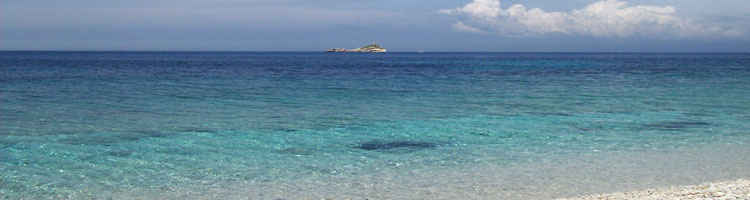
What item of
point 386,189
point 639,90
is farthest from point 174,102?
point 639,90

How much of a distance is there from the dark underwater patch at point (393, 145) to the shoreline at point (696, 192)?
5203mm

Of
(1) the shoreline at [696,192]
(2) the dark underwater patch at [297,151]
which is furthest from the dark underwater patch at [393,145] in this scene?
(1) the shoreline at [696,192]

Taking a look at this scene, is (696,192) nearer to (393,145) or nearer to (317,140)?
(393,145)

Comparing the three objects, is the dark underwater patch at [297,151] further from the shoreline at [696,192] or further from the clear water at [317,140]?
the shoreline at [696,192]

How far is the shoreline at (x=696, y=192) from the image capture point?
832cm

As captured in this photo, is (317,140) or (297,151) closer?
(297,151)

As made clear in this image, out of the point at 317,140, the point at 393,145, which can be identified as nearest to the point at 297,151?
the point at 317,140

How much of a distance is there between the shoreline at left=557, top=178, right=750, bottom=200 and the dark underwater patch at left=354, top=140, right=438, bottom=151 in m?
5.20

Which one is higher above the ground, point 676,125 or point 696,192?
point 696,192

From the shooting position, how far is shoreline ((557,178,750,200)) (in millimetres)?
8320

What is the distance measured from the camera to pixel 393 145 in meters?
14.2

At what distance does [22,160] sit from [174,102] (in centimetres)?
1279

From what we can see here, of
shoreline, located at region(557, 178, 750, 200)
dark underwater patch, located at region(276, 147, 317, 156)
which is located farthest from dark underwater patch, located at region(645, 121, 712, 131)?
dark underwater patch, located at region(276, 147, 317, 156)

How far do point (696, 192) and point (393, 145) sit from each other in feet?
22.8
